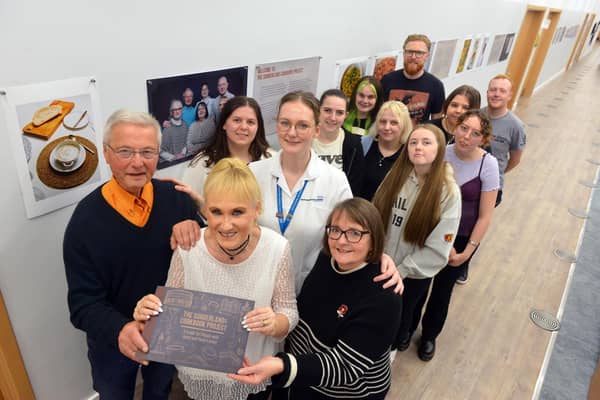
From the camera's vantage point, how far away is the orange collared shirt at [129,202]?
1716 millimetres

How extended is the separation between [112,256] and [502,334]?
3.80 meters

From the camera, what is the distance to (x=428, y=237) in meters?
2.61

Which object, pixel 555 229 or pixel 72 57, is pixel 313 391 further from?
pixel 555 229

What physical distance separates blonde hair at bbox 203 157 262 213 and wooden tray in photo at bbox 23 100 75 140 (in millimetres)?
915

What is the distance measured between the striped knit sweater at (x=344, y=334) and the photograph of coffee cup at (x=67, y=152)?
4.66ft

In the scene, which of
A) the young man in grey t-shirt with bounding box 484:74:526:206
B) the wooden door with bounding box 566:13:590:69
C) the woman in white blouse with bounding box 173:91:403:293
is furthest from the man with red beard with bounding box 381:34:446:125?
the wooden door with bounding box 566:13:590:69

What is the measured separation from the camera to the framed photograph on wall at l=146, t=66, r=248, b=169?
2451 millimetres

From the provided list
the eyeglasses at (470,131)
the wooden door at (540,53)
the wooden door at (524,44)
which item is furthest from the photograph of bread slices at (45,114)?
the wooden door at (540,53)

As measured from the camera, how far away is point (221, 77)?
281 centimetres

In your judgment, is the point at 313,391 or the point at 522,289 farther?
the point at 522,289

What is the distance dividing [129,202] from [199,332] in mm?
675

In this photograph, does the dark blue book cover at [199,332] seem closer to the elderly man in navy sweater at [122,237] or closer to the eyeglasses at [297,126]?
the elderly man in navy sweater at [122,237]

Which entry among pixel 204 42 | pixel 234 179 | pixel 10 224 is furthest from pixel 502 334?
pixel 10 224

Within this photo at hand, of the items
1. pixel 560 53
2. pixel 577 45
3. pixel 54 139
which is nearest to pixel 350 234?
pixel 54 139
